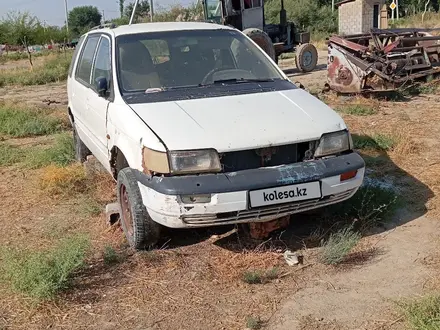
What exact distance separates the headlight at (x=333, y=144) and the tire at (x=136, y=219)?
1.34 metres

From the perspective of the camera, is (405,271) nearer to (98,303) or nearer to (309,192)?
(309,192)

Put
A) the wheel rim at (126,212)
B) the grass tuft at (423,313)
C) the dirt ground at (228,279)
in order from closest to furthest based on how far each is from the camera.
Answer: the grass tuft at (423,313) → the dirt ground at (228,279) → the wheel rim at (126,212)

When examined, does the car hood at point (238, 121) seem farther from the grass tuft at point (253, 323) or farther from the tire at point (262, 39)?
the tire at point (262, 39)

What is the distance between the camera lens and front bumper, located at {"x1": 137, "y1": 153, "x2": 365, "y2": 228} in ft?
12.2

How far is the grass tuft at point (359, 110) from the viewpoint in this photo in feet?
30.1

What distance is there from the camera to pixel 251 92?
4.68 meters

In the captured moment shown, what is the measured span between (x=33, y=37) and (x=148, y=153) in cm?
3042

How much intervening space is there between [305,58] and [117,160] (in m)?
13.2

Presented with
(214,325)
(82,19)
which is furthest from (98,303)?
(82,19)

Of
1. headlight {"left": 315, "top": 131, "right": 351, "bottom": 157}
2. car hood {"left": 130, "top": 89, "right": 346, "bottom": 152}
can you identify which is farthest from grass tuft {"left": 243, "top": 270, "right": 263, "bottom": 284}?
headlight {"left": 315, "top": 131, "right": 351, "bottom": 157}

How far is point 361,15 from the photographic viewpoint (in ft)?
118

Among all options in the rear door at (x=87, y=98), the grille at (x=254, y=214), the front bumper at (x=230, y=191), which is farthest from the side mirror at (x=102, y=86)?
the grille at (x=254, y=214)

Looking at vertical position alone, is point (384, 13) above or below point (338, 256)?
above

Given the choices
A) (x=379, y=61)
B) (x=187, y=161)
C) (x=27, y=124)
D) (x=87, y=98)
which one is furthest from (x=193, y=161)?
(x=379, y=61)
